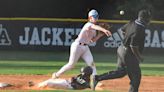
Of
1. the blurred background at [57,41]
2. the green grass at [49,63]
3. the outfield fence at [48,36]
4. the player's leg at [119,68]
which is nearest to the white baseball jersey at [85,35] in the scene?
the player's leg at [119,68]

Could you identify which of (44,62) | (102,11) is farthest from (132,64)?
(102,11)

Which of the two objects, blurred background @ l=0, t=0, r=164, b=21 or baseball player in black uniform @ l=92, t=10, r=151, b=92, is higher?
blurred background @ l=0, t=0, r=164, b=21

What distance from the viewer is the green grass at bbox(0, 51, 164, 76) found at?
20.8 metres

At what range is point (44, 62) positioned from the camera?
2409 centimetres

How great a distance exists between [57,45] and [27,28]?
175cm

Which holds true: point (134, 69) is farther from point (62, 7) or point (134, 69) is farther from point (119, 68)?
point (62, 7)

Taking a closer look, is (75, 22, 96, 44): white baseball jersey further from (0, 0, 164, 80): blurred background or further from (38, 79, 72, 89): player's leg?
(0, 0, 164, 80): blurred background

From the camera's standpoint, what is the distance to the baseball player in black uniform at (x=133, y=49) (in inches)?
478

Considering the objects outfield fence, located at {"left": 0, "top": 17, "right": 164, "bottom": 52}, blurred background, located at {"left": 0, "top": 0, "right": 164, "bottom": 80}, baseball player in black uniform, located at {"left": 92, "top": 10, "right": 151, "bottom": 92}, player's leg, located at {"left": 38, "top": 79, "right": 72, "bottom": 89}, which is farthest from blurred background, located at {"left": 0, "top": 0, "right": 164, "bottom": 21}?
baseball player in black uniform, located at {"left": 92, "top": 10, "right": 151, "bottom": 92}

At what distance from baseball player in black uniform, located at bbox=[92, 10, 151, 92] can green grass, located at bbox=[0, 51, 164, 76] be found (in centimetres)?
748

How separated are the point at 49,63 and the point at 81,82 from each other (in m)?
9.24

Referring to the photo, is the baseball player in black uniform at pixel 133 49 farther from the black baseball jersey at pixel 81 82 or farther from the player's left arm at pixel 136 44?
the black baseball jersey at pixel 81 82

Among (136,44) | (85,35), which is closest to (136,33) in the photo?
(136,44)

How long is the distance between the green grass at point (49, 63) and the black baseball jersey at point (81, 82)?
514cm
